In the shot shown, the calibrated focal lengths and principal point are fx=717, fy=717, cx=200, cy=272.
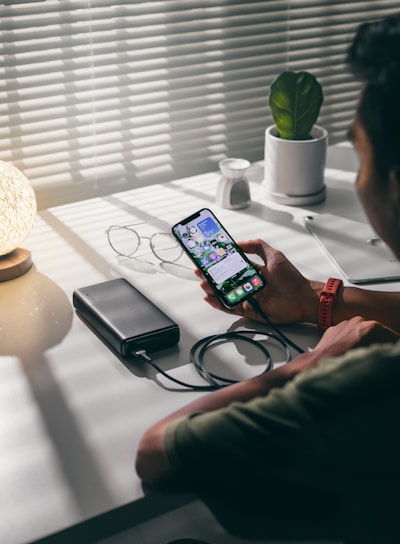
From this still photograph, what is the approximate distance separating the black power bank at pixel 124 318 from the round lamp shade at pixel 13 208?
19cm

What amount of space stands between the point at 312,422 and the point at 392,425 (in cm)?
8

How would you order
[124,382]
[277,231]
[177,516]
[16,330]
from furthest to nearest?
[277,231] → [177,516] → [16,330] → [124,382]

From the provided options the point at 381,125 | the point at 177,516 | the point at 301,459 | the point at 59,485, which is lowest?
the point at 177,516

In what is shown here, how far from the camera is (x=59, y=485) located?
36.5 inches

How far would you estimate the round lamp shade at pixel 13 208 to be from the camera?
1.36 metres

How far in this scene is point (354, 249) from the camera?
1.52 m

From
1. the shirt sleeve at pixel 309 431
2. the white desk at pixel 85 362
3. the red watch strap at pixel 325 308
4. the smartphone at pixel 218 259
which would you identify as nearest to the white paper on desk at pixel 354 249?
the white desk at pixel 85 362

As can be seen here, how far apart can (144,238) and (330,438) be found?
0.89 m

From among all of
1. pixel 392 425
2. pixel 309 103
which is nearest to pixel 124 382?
pixel 392 425

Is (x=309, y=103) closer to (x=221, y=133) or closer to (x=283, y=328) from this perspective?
(x=221, y=133)

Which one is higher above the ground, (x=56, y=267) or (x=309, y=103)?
(x=309, y=103)

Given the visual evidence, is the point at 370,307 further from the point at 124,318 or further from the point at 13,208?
the point at 13,208

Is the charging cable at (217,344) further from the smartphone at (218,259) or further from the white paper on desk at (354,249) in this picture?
the white paper on desk at (354,249)

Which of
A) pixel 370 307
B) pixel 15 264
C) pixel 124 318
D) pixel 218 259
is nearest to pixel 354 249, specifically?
pixel 370 307
